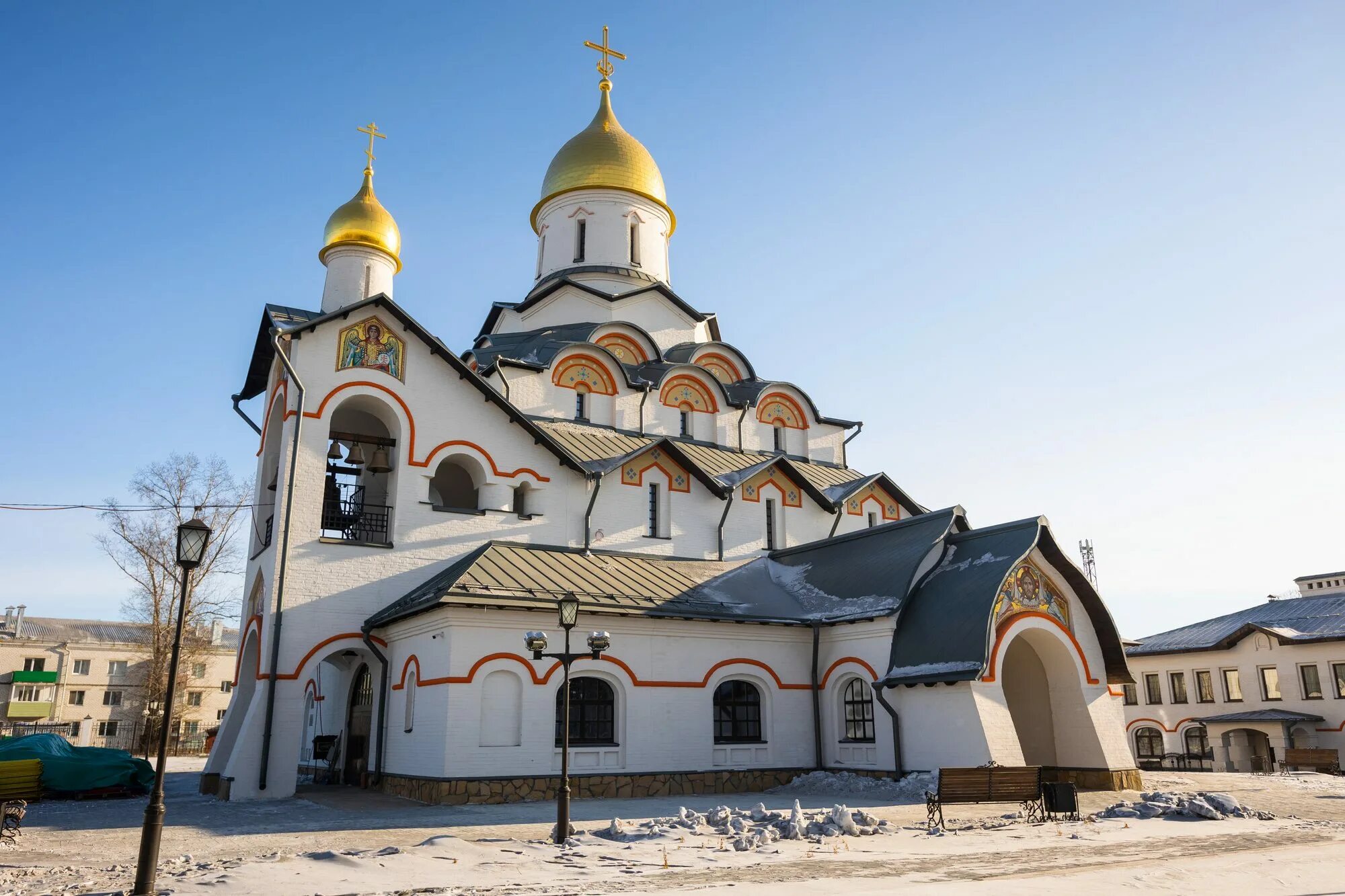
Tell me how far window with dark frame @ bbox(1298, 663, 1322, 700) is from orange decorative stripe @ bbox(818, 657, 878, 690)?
19844 mm

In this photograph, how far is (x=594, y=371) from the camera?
21.2m

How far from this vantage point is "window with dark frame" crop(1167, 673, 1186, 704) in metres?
31.7

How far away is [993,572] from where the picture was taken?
1448 centimetres

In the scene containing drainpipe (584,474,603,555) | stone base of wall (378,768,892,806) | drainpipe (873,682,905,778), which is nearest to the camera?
stone base of wall (378,768,892,806)

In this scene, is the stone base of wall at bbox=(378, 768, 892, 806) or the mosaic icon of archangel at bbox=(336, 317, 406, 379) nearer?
the stone base of wall at bbox=(378, 768, 892, 806)

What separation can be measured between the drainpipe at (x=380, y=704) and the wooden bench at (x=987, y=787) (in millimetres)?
8637

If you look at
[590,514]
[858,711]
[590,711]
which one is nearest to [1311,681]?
[858,711]

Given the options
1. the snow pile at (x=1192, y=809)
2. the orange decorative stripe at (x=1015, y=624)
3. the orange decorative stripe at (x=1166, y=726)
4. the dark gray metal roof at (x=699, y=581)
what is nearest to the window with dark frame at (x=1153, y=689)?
the orange decorative stripe at (x=1166, y=726)

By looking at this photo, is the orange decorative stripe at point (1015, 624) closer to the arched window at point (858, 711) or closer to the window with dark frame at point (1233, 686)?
the arched window at point (858, 711)

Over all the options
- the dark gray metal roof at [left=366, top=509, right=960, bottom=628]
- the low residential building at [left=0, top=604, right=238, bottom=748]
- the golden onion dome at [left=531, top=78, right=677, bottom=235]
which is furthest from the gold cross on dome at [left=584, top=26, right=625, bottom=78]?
the low residential building at [left=0, top=604, right=238, bottom=748]

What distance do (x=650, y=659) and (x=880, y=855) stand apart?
6.86 meters

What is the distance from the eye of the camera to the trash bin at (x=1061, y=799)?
11.0 meters

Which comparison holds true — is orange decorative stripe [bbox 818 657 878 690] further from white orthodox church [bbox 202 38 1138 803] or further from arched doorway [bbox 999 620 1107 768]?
arched doorway [bbox 999 620 1107 768]

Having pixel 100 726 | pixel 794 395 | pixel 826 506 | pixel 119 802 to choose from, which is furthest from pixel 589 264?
pixel 100 726
